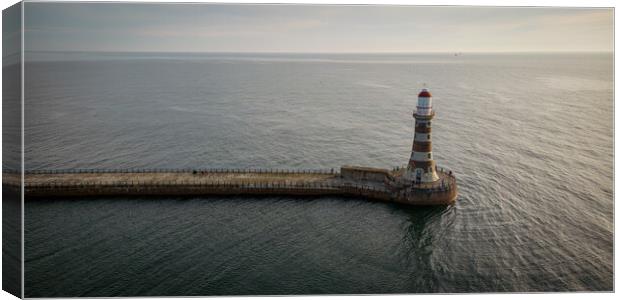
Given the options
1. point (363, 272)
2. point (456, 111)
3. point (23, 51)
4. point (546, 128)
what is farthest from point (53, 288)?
point (456, 111)

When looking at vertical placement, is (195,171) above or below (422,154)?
below

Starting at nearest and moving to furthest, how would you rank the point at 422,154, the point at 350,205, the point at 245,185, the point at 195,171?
1. the point at 350,205
2. the point at 422,154
3. the point at 245,185
4. the point at 195,171

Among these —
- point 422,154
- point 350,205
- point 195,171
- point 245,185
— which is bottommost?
point 350,205

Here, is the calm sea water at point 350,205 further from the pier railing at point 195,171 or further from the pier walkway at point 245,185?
the pier railing at point 195,171

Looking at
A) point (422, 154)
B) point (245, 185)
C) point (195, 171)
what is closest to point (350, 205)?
point (422, 154)

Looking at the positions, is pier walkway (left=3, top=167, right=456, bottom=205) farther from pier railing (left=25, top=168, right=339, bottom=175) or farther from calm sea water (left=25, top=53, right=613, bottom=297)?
calm sea water (left=25, top=53, right=613, bottom=297)

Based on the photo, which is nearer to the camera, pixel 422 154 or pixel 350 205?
pixel 350 205

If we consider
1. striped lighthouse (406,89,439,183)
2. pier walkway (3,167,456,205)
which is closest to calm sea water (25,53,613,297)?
pier walkway (3,167,456,205)

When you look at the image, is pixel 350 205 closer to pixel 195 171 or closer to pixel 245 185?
pixel 245 185

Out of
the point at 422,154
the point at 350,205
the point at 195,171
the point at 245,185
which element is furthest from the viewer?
the point at 195,171
